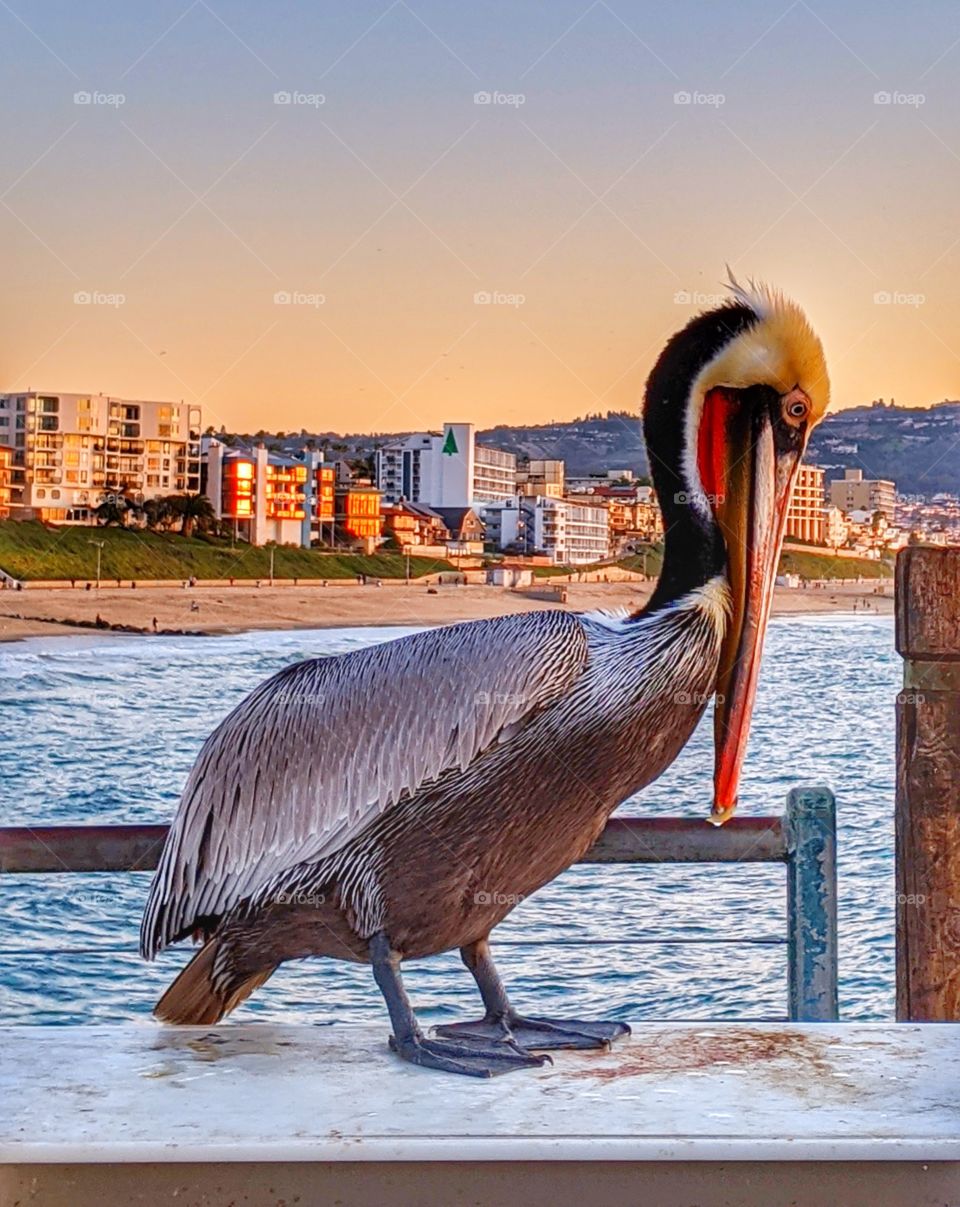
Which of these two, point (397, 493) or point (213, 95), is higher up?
point (213, 95)

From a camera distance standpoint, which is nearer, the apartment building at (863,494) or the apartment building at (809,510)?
the apartment building at (809,510)

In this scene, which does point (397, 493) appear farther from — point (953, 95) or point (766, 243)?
point (953, 95)

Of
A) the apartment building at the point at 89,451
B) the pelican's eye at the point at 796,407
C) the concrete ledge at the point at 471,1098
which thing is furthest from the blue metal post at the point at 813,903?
the apartment building at the point at 89,451

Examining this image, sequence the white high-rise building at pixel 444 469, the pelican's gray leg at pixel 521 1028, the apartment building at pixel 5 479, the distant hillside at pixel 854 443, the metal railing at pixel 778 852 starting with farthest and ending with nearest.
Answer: the white high-rise building at pixel 444 469, the apartment building at pixel 5 479, the distant hillside at pixel 854 443, the metal railing at pixel 778 852, the pelican's gray leg at pixel 521 1028

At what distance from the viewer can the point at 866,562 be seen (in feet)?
11.6

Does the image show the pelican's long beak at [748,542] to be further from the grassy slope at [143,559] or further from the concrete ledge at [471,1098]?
the grassy slope at [143,559]

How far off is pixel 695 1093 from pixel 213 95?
7.29ft

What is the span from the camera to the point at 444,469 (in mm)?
3486

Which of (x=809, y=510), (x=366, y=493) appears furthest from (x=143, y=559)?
(x=809, y=510)

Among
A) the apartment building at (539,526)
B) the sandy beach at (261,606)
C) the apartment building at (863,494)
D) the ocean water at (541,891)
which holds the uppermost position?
the apartment building at (863,494)

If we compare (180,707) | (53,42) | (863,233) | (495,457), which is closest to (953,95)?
(863,233)

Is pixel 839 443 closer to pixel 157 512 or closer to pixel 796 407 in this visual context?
pixel 796 407

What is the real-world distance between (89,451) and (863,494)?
65.4 inches

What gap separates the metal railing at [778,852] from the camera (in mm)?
2900
